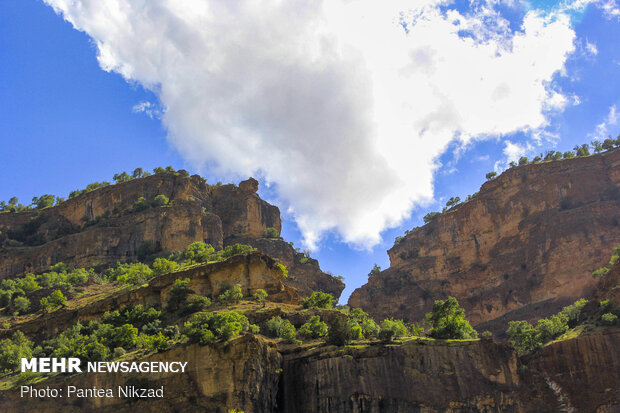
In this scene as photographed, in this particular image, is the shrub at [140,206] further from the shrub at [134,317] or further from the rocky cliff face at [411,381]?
the rocky cliff face at [411,381]

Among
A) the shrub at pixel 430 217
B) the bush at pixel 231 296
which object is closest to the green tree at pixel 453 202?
the shrub at pixel 430 217

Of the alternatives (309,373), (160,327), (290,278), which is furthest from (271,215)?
(309,373)

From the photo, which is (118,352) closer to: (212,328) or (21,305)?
(212,328)

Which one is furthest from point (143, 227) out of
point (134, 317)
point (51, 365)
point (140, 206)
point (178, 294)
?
point (51, 365)

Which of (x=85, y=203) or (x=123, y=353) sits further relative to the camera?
(x=85, y=203)

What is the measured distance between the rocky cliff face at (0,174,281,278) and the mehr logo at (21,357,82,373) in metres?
45.8

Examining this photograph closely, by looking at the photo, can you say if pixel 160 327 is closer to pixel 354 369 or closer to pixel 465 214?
pixel 354 369

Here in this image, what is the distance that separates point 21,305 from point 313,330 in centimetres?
4102

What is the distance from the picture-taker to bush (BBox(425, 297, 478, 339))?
6369cm

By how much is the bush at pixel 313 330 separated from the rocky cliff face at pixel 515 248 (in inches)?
2159

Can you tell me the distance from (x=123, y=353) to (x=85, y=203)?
2659 inches

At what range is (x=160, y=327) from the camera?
216 ft

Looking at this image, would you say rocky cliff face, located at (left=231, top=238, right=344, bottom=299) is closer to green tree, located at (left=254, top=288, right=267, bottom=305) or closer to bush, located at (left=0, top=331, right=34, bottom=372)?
green tree, located at (left=254, top=288, right=267, bottom=305)

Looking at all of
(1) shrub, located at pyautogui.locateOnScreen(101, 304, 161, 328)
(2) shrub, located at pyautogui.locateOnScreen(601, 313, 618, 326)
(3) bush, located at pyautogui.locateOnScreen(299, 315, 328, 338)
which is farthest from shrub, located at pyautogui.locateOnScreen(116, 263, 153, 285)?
(2) shrub, located at pyautogui.locateOnScreen(601, 313, 618, 326)
